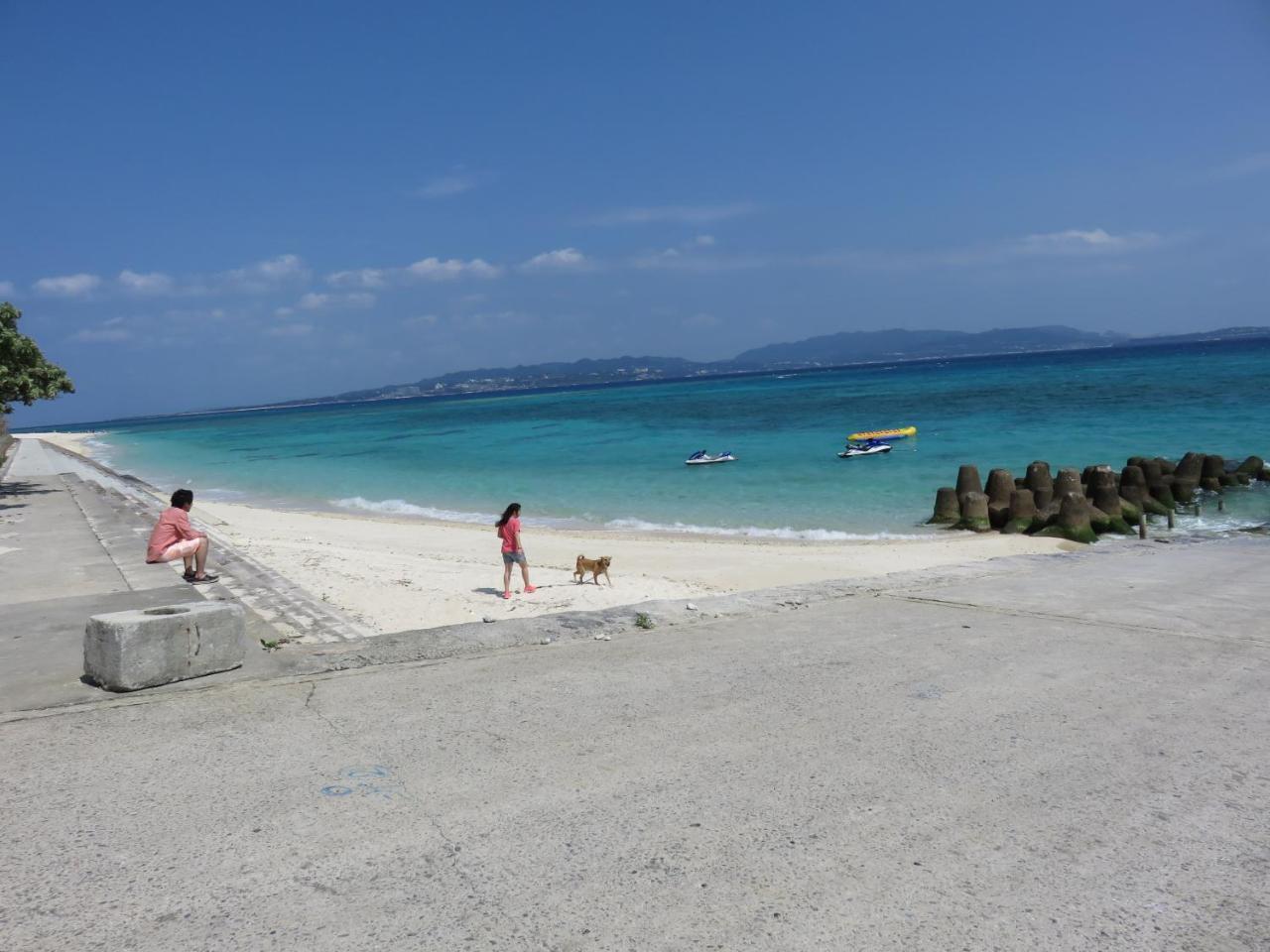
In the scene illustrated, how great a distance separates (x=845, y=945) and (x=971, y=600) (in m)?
5.90

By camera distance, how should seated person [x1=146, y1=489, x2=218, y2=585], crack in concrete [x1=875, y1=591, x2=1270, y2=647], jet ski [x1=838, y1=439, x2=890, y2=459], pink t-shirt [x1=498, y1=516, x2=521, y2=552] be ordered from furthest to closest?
jet ski [x1=838, y1=439, x2=890, y2=459] → pink t-shirt [x1=498, y1=516, x2=521, y2=552] → seated person [x1=146, y1=489, x2=218, y2=585] → crack in concrete [x1=875, y1=591, x2=1270, y2=647]

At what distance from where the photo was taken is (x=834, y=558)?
1656 cm

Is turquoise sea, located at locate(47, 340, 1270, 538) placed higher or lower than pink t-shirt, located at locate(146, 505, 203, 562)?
lower

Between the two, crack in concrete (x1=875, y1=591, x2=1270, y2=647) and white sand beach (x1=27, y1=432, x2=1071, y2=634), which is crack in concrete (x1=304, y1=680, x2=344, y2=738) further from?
crack in concrete (x1=875, y1=591, x2=1270, y2=647)

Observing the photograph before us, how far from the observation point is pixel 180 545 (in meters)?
10.4

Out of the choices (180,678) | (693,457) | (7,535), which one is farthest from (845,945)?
(693,457)

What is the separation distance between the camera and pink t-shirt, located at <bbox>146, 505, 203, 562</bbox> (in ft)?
34.0

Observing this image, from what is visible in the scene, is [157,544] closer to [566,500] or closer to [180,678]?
[180,678]

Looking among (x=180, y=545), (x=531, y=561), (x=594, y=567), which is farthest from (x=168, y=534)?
(x=531, y=561)

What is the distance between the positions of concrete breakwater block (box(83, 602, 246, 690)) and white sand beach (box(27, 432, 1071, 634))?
302 cm

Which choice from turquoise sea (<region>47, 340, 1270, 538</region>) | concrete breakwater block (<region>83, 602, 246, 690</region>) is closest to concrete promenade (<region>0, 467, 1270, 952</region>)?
concrete breakwater block (<region>83, 602, 246, 690</region>)

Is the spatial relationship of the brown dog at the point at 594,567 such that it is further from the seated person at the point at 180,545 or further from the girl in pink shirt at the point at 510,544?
the seated person at the point at 180,545

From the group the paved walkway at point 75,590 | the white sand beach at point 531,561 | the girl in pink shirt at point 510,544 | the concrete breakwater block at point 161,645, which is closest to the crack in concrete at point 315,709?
the paved walkway at point 75,590

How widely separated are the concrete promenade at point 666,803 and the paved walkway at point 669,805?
0.05ft
